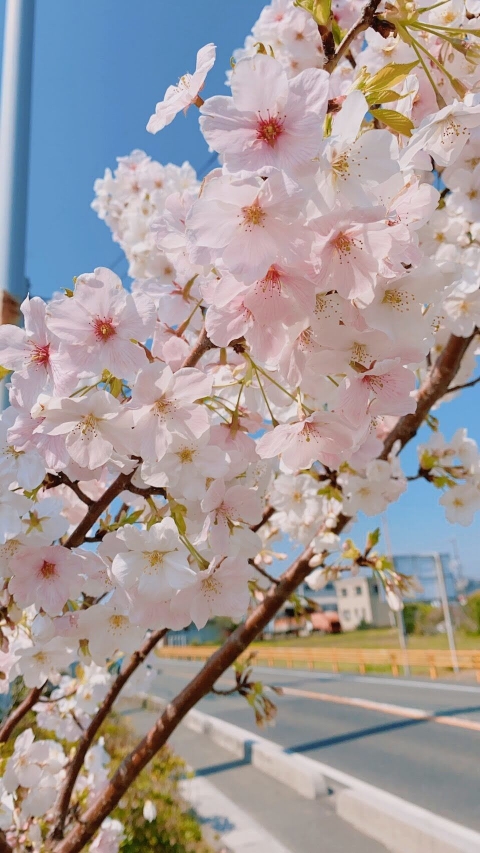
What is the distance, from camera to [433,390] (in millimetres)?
2037

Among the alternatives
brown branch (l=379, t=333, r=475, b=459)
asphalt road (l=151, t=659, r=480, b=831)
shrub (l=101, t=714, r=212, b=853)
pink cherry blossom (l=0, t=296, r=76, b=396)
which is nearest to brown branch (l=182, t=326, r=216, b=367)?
pink cherry blossom (l=0, t=296, r=76, b=396)

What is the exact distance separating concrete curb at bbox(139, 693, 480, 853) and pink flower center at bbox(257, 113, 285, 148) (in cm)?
523

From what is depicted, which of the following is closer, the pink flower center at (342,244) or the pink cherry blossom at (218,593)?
the pink flower center at (342,244)

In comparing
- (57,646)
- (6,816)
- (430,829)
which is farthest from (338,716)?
(57,646)

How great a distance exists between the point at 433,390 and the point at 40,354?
1.47 metres

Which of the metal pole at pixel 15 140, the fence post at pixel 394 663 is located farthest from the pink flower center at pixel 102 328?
the fence post at pixel 394 663

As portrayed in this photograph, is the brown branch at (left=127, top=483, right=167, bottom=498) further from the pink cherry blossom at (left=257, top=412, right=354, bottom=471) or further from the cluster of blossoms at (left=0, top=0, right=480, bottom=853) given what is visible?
the pink cherry blossom at (left=257, top=412, right=354, bottom=471)

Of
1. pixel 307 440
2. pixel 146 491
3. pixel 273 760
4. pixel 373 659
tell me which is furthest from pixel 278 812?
pixel 373 659

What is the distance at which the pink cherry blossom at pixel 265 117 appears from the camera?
702 millimetres

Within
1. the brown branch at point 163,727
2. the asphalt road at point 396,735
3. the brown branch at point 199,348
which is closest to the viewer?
the brown branch at point 199,348

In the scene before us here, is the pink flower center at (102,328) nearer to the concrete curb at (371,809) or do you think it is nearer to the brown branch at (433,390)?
the brown branch at (433,390)

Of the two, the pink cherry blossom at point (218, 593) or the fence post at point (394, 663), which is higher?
the fence post at point (394, 663)

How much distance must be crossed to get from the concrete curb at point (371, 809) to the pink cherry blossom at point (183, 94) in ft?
17.1

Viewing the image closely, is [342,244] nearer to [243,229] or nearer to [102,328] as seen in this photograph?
[243,229]
